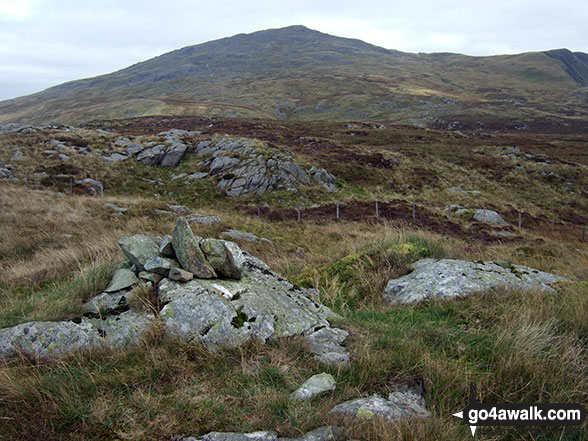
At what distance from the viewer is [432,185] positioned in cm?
3528

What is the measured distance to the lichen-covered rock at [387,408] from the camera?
2686 millimetres

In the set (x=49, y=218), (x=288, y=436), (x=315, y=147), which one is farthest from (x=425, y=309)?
(x=315, y=147)

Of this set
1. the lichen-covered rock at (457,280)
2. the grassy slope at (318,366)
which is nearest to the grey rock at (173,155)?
the grassy slope at (318,366)

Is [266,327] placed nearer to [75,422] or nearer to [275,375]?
[275,375]

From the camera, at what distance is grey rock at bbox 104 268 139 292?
14.3ft

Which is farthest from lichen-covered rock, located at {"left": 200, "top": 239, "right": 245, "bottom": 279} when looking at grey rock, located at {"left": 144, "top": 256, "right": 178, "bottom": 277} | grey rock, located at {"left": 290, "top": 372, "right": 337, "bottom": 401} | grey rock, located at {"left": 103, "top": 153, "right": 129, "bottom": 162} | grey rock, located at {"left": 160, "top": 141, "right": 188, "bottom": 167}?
grey rock, located at {"left": 103, "top": 153, "right": 129, "bottom": 162}

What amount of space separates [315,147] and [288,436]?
43027 millimetres

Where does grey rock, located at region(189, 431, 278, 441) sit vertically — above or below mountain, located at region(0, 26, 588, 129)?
below

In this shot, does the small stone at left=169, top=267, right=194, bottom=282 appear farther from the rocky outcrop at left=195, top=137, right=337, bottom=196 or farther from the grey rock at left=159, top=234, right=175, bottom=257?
the rocky outcrop at left=195, top=137, right=337, bottom=196

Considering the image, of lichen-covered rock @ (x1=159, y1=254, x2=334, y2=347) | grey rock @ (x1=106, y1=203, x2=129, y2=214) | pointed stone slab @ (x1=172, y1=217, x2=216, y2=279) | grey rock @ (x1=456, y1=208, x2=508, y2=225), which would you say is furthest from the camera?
grey rock @ (x1=456, y1=208, x2=508, y2=225)

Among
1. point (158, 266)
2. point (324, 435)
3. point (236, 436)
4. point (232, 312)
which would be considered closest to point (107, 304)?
point (158, 266)

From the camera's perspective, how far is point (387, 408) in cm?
279

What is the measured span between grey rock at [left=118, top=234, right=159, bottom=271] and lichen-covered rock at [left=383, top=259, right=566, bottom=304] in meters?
3.91

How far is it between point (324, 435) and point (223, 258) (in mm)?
2906
